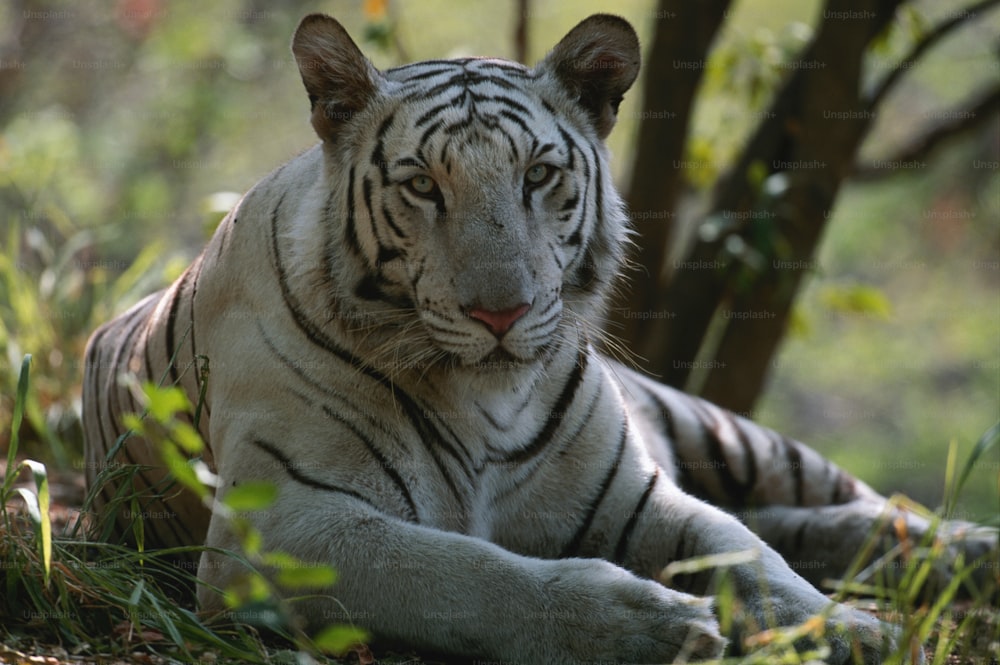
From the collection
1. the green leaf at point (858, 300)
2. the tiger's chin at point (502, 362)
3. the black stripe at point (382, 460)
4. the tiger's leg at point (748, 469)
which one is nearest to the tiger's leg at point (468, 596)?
the black stripe at point (382, 460)

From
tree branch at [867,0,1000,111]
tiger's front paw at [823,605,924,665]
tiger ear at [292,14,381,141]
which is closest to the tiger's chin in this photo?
tiger ear at [292,14,381,141]

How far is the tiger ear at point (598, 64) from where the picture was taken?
10.9 feet

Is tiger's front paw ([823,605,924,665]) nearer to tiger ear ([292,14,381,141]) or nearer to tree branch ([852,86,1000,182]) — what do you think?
tiger ear ([292,14,381,141])

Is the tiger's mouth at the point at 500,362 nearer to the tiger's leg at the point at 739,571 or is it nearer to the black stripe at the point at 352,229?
the black stripe at the point at 352,229

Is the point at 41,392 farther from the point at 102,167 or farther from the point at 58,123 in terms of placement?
the point at 102,167

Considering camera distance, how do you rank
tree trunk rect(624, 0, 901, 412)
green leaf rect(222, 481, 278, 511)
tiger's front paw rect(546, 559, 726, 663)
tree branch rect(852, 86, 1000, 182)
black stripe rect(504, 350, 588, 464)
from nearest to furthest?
1. green leaf rect(222, 481, 278, 511)
2. tiger's front paw rect(546, 559, 726, 663)
3. black stripe rect(504, 350, 588, 464)
4. tree trunk rect(624, 0, 901, 412)
5. tree branch rect(852, 86, 1000, 182)

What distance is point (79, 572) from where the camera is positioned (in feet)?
8.27

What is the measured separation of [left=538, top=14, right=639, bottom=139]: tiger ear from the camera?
10.9 ft

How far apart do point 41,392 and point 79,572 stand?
3.59 m

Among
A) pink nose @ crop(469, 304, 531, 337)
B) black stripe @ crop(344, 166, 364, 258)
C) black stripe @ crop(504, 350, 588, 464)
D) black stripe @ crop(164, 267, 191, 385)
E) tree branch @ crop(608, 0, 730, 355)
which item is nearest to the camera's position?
pink nose @ crop(469, 304, 531, 337)

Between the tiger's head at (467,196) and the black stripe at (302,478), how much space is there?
0.38m

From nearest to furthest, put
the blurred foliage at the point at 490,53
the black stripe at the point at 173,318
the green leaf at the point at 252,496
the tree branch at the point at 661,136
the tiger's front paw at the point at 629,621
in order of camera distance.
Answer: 1. the green leaf at the point at 252,496
2. the tiger's front paw at the point at 629,621
3. the black stripe at the point at 173,318
4. the tree branch at the point at 661,136
5. the blurred foliage at the point at 490,53

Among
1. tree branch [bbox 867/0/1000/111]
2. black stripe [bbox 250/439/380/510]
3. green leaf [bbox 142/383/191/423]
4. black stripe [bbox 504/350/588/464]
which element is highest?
tree branch [bbox 867/0/1000/111]

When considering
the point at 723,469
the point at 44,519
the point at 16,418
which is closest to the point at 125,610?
the point at 44,519
